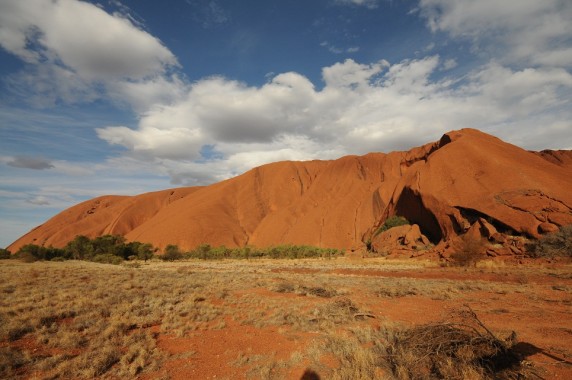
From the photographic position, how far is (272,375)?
18.5 feet

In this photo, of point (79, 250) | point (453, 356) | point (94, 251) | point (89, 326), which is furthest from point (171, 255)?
point (453, 356)

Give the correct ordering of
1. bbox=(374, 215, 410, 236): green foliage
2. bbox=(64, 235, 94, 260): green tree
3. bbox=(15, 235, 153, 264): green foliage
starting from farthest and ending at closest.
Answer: bbox=(64, 235, 94, 260): green tree, bbox=(374, 215, 410, 236): green foliage, bbox=(15, 235, 153, 264): green foliage

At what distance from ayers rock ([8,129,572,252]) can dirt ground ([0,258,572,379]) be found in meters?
22.1

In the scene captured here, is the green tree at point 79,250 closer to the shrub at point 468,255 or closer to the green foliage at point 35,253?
the green foliage at point 35,253

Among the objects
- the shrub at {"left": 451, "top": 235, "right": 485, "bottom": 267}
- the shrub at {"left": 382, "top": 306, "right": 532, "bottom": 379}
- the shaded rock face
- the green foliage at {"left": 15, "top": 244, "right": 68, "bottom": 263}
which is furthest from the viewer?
the green foliage at {"left": 15, "top": 244, "right": 68, "bottom": 263}

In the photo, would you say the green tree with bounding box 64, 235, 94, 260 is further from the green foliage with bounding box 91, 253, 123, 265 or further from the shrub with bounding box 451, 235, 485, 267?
the shrub with bounding box 451, 235, 485, 267

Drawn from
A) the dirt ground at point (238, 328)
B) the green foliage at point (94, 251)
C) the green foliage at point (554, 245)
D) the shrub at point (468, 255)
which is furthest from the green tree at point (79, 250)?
the green foliage at point (554, 245)

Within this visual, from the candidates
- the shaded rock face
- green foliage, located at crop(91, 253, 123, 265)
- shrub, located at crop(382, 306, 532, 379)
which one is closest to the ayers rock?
the shaded rock face

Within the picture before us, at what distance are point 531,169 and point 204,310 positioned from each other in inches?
1580

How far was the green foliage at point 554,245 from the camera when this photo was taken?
2408 centimetres

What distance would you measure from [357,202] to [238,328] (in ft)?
189

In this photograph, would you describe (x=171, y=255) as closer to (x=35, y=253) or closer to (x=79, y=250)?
(x=79, y=250)

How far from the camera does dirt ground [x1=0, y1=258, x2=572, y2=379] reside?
18.6 ft

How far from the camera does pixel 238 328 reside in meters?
8.65
